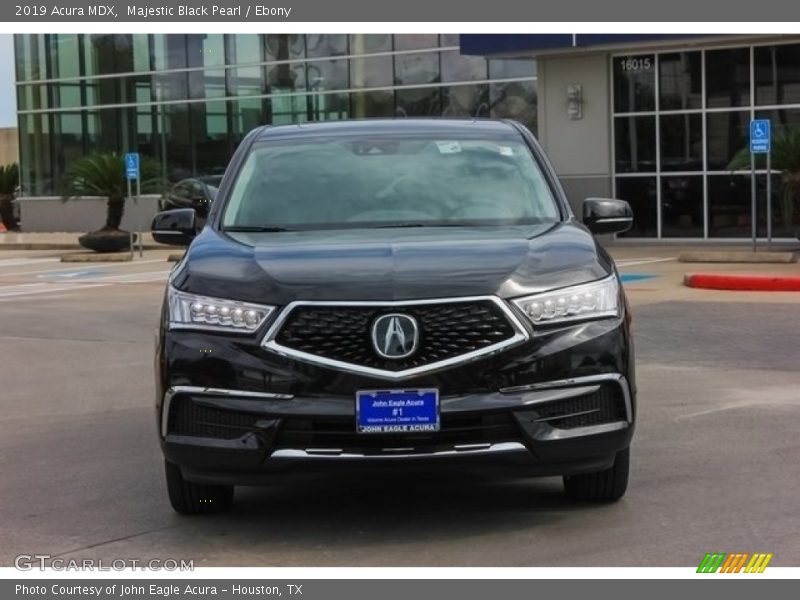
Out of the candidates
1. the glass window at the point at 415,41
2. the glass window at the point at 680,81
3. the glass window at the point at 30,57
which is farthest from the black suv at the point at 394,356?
the glass window at the point at 30,57

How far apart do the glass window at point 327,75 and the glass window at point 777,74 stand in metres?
14.2

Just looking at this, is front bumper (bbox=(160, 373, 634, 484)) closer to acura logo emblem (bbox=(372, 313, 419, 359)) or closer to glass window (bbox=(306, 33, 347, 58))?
acura logo emblem (bbox=(372, 313, 419, 359))

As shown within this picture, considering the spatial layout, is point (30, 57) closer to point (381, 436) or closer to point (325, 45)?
point (325, 45)

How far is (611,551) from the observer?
5.54 metres

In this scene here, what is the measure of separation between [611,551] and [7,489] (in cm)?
340

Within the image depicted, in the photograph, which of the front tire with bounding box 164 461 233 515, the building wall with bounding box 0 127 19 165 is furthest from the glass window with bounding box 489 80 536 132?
the building wall with bounding box 0 127 19 165

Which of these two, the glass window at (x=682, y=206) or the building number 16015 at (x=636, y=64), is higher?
the building number 16015 at (x=636, y=64)

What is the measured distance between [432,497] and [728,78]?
2131cm

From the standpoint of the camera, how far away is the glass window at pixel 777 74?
25.6 meters

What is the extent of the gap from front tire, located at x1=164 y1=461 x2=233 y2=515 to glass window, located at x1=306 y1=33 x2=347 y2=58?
32.2 meters

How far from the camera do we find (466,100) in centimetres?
3547

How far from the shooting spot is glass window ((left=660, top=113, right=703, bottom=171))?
87.9ft

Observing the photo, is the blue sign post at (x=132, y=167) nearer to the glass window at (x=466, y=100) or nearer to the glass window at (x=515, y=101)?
the glass window at (x=466, y=100)

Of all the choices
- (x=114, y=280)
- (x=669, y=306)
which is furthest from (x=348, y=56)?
(x=669, y=306)
